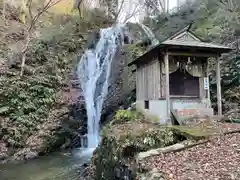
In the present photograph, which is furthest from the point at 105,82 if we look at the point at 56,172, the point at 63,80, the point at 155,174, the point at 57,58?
the point at 155,174

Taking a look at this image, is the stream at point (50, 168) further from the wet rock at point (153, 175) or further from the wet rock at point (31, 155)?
the wet rock at point (153, 175)

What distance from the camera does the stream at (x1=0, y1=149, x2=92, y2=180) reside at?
1144cm

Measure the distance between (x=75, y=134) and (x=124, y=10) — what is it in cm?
1981

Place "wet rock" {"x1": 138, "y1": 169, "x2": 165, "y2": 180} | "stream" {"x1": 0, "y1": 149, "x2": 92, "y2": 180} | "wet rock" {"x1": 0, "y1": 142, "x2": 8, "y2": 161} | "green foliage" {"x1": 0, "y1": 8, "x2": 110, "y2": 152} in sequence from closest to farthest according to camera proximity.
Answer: "wet rock" {"x1": 138, "y1": 169, "x2": 165, "y2": 180}
"stream" {"x1": 0, "y1": 149, "x2": 92, "y2": 180}
"wet rock" {"x1": 0, "y1": 142, "x2": 8, "y2": 161}
"green foliage" {"x1": 0, "y1": 8, "x2": 110, "y2": 152}

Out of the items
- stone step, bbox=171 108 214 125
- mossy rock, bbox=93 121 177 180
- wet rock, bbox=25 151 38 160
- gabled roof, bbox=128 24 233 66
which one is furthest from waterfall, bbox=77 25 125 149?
mossy rock, bbox=93 121 177 180

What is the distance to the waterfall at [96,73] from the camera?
17.8 meters

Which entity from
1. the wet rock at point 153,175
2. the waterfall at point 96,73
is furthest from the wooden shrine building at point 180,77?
the waterfall at point 96,73

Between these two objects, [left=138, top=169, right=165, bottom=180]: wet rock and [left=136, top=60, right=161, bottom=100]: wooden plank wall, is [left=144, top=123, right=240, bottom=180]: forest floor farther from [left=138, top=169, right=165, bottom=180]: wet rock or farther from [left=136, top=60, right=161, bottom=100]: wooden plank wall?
[left=136, top=60, right=161, bottom=100]: wooden plank wall

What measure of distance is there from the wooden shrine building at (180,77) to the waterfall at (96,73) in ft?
17.2

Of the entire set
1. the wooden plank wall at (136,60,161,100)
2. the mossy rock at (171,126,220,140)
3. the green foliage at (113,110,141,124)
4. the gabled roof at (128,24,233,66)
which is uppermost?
the gabled roof at (128,24,233,66)

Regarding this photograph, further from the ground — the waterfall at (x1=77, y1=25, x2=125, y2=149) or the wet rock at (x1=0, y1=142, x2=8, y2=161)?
the waterfall at (x1=77, y1=25, x2=125, y2=149)

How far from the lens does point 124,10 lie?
33.1 m

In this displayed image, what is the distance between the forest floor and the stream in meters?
4.78

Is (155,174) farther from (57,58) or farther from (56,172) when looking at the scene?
(57,58)
